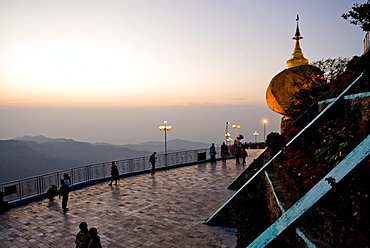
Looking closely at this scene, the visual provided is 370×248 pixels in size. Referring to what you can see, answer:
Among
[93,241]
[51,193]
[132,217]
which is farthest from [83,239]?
[51,193]

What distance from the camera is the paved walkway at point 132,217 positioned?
744cm

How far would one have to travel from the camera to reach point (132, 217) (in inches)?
365

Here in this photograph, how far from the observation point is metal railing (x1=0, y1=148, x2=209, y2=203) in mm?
11914

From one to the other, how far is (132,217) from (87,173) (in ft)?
24.8

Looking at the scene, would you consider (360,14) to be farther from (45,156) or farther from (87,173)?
(45,156)

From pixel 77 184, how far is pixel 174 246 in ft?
30.8

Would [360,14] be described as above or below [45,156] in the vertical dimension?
above

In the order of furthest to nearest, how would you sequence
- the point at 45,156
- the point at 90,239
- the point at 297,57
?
1. the point at 45,156
2. the point at 297,57
3. the point at 90,239

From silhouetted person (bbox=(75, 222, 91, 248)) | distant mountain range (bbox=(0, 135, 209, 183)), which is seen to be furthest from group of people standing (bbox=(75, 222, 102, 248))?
distant mountain range (bbox=(0, 135, 209, 183))

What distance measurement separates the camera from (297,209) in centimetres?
380

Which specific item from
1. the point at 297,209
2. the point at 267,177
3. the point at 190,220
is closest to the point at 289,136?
the point at 267,177

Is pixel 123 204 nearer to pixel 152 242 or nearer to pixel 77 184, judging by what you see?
pixel 152 242

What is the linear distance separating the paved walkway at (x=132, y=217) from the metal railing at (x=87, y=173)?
3.83 ft

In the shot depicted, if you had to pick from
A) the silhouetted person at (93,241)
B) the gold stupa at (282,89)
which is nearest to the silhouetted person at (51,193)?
the silhouetted person at (93,241)
